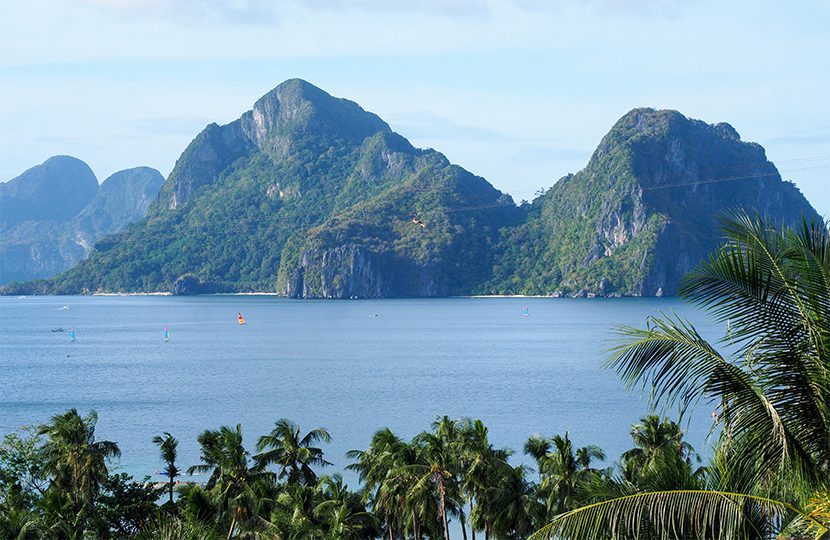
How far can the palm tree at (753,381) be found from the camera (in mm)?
10023

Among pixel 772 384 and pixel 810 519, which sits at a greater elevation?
pixel 772 384

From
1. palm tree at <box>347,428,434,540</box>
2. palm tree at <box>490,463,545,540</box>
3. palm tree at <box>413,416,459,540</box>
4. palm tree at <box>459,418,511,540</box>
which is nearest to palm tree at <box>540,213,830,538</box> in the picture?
palm tree at <box>413,416,459,540</box>

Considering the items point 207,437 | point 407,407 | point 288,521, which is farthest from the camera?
point 407,407

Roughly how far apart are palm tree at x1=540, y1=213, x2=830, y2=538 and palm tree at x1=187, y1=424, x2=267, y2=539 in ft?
84.4

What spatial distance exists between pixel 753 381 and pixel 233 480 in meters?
27.3

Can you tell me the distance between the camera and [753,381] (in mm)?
10750

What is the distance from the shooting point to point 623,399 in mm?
102812

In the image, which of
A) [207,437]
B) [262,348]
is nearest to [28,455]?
[207,437]

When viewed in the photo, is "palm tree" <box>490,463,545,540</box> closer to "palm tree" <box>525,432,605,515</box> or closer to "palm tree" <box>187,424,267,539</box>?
"palm tree" <box>525,432,605,515</box>

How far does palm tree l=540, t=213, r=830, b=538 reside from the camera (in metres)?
10.0

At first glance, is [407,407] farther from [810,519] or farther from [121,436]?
[810,519]

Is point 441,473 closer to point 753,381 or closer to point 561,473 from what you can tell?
point 561,473

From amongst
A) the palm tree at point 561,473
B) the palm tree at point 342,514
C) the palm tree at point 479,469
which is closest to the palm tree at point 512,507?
the palm tree at point 479,469

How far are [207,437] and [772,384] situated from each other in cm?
3065
